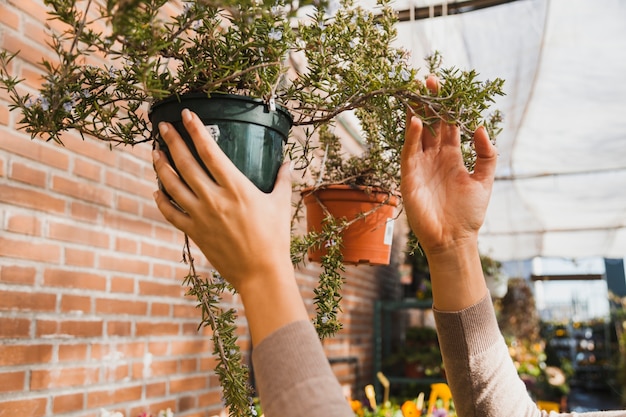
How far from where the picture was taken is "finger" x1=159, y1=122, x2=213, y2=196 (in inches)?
26.2

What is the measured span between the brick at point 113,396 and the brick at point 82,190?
1.95 feet

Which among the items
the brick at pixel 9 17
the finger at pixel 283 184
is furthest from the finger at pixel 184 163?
the brick at pixel 9 17

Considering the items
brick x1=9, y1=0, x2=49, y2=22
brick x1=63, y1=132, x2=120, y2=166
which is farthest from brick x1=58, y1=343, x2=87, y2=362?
brick x1=9, y1=0, x2=49, y2=22

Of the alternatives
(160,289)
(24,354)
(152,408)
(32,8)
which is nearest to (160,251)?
(160,289)

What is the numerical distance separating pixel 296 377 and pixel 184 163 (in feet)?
0.93

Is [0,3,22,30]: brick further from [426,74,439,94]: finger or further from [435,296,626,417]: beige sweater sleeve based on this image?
[435,296,626,417]: beige sweater sleeve

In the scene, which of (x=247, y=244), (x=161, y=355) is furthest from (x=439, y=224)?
(x=161, y=355)

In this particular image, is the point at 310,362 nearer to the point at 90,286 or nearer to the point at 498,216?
the point at 90,286

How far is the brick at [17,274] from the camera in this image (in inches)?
56.6

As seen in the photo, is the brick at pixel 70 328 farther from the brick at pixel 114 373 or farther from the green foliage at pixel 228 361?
the green foliage at pixel 228 361

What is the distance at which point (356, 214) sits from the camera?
126 cm

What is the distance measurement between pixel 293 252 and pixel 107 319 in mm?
1011

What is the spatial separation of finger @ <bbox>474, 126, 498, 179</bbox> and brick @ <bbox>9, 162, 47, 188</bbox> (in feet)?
3.92

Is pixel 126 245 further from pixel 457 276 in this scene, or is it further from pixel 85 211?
pixel 457 276
